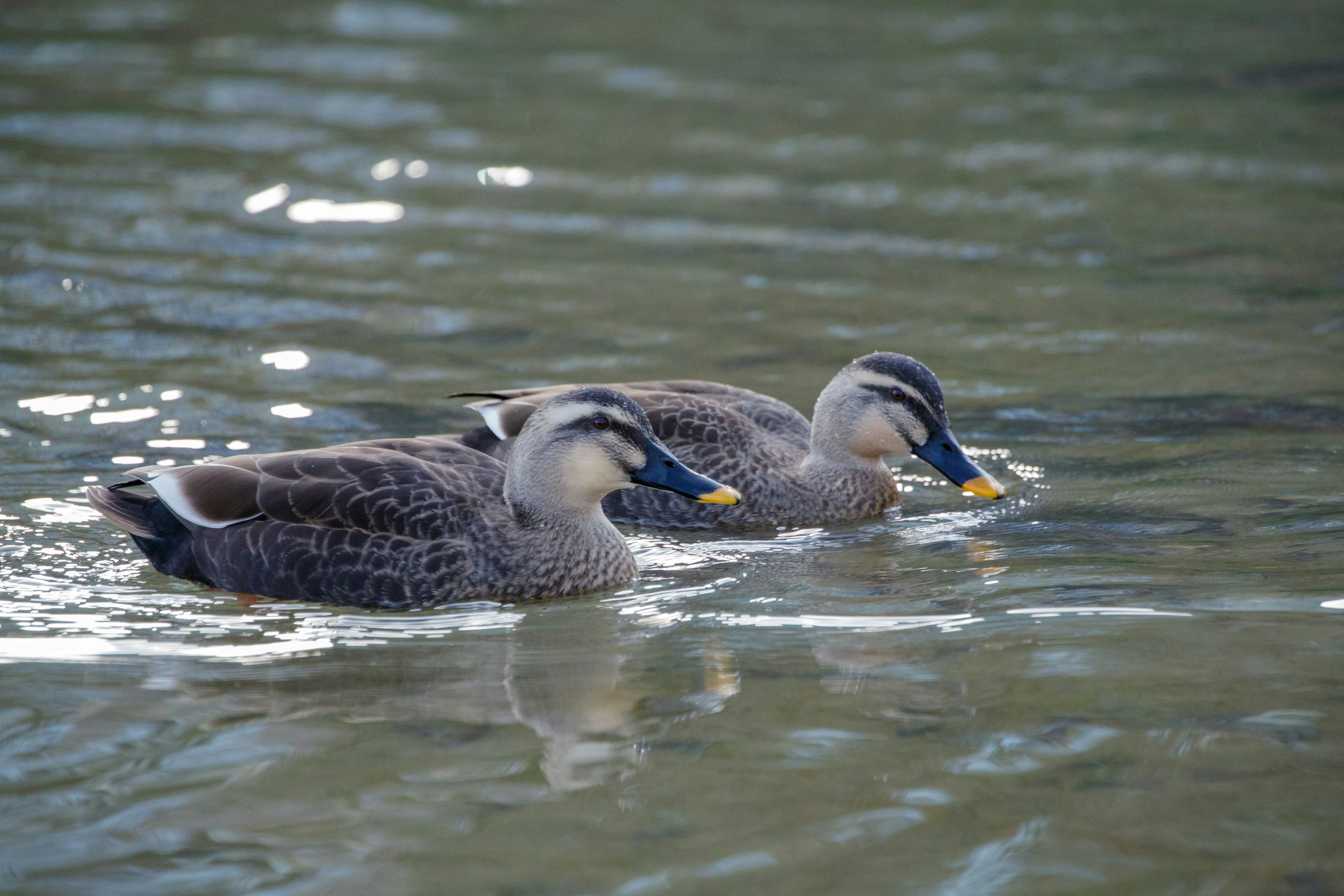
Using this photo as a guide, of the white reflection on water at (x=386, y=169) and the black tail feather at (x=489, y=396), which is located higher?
the white reflection on water at (x=386, y=169)

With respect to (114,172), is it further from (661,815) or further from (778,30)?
(661,815)

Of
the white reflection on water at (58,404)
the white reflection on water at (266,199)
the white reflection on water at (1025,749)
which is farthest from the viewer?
the white reflection on water at (266,199)

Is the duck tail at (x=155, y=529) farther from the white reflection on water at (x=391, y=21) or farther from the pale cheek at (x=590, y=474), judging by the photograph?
the white reflection on water at (x=391, y=21)

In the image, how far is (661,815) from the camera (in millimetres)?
5070

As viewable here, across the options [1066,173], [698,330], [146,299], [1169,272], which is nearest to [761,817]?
[698,330]

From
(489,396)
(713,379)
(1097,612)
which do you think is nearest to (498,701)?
(1097,612)

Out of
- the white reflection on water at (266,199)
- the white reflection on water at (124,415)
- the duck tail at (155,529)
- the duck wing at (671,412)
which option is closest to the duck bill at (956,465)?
the duck wing at (671,412)

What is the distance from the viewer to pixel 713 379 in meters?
11.0

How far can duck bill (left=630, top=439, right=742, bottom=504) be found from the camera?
296 inches

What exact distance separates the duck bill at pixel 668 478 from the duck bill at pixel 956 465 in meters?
1.60

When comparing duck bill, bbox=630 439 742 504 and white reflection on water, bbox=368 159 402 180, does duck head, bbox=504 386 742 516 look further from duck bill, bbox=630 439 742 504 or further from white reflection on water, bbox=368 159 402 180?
white reflection on water, bbox=368 159 402 180

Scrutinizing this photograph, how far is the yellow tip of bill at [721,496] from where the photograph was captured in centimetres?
744

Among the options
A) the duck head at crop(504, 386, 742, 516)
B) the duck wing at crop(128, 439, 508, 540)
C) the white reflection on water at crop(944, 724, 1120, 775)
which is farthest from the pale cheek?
the white reflection on water at crop(944, 724, 1120, 775)

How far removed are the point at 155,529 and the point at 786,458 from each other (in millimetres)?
3496
